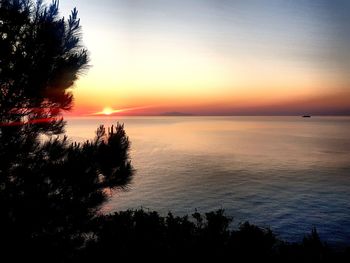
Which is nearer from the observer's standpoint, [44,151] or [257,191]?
[44,151]

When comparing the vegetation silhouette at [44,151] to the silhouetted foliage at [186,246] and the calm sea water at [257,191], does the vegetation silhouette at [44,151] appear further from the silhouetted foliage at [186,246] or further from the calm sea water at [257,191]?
the calm sea water at [257,191]

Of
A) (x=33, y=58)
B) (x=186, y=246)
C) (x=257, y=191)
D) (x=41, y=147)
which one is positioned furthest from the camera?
(x=257, y=191)

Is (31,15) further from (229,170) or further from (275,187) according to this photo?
(229,170)

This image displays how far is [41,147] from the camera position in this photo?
24.1 feet

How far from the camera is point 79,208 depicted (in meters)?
7.72

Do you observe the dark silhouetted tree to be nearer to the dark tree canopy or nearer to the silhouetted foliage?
the dark tree canopy

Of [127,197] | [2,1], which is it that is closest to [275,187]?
[127,197]

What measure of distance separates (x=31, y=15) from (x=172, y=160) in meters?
79.8

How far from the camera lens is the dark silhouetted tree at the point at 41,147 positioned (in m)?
6.45

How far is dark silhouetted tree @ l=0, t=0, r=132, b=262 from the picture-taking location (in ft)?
21.2

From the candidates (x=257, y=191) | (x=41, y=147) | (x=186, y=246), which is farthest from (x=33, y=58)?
(x=257, y=191)

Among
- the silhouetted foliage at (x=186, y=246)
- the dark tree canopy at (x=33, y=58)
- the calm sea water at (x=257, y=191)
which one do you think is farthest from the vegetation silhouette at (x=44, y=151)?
the calm sea water at (x=257, y=191)

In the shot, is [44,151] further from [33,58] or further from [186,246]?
[186,246]

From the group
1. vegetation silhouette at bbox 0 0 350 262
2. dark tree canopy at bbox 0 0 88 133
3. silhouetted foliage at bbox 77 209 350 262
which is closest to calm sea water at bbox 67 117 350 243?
silhouetted foliage at bbox 77 209 350 262
